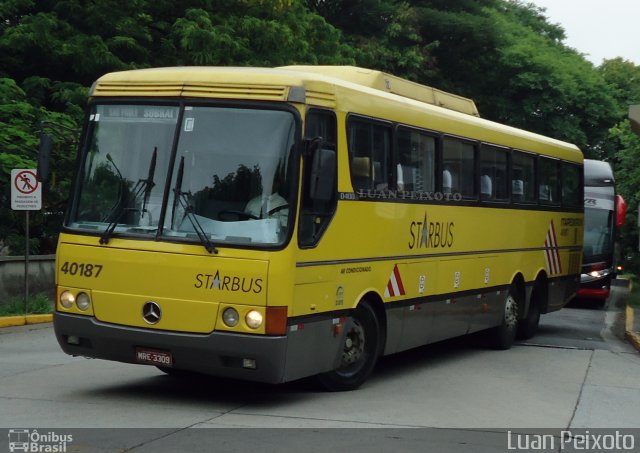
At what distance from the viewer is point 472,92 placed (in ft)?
140

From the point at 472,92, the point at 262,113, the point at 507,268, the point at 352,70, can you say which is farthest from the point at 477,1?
the point at 262,113

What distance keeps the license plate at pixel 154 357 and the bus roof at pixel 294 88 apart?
233 cm

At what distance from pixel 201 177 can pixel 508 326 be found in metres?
7.76

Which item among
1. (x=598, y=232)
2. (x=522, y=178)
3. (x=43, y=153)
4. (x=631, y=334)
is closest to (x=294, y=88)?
(x=43, y=153)

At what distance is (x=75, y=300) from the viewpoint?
975 cm

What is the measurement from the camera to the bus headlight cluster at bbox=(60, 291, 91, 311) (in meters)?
9.70

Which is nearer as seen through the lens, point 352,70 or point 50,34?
point 352,70

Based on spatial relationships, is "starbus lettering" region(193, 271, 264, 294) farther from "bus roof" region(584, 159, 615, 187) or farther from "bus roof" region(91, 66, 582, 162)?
"bus roof" region(584, 159, 615, 187)

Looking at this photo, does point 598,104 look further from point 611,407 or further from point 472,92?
point 611,407

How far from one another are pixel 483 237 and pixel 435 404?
4.55 meters

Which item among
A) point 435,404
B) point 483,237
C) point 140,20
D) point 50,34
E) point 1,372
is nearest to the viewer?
point 435,404

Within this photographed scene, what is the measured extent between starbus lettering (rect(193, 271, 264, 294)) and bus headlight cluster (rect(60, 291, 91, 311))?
118 centimetres

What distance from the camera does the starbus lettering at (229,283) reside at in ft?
29.8
